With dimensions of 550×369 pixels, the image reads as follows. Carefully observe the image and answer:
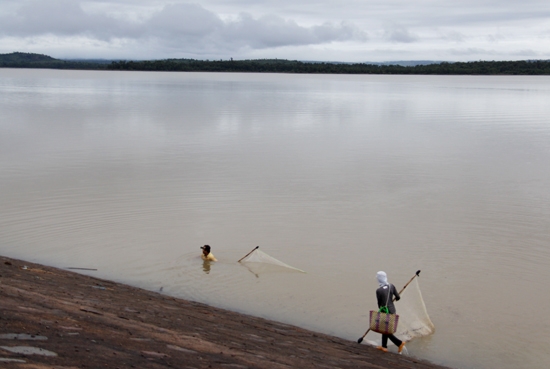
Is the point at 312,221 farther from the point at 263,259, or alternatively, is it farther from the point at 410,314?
the point at 410,314

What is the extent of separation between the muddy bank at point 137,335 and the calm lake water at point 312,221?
127 centimetres

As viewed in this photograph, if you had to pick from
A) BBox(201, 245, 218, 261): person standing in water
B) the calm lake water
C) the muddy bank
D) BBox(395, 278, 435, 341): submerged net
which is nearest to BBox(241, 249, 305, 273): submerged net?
the calm lake water

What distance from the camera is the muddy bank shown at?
6637mm

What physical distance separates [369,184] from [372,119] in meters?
23.9

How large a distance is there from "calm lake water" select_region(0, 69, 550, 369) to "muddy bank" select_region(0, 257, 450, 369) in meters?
1.27

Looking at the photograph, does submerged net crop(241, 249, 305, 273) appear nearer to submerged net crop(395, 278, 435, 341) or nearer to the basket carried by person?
submerged net crop(395, 278, 435, 341)

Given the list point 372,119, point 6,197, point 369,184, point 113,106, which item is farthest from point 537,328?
point 113,106

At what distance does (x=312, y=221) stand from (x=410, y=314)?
263 inches

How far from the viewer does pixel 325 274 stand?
42.7 ft

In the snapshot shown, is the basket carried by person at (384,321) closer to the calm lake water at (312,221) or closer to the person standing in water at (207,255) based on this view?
the calm lake water at (312,221)

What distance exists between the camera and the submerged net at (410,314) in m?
10.0

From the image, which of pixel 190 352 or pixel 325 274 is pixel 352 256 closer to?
pixel 325 274

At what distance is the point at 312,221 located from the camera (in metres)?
16.6

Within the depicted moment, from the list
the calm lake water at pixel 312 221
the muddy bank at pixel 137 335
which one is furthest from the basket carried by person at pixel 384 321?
the calm lake water at pixel 312 221
